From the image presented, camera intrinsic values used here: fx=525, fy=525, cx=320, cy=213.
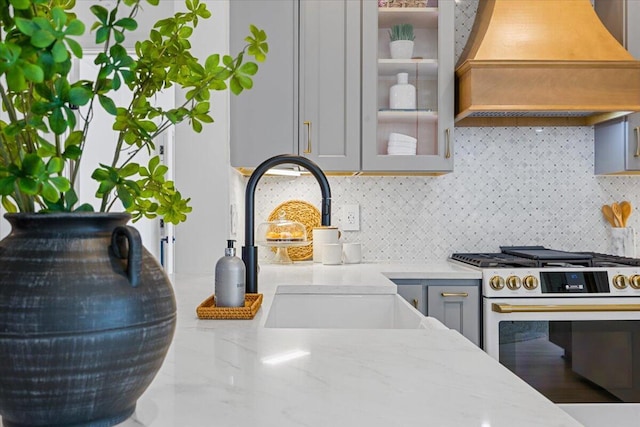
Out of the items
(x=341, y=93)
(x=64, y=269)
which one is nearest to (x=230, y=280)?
(x=64, y=269)

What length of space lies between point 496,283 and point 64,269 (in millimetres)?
2097

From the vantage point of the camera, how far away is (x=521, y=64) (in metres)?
2.50

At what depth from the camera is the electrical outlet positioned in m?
2.95

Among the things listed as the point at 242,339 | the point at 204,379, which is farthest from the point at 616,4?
the point at 204,379

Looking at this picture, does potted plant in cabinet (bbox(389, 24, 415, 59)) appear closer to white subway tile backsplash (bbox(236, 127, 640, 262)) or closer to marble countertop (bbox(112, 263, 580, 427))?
white subway tile backsplash (bbox(236, 127, 640, 262))

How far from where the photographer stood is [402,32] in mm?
2674

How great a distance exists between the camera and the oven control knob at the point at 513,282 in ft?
7.58

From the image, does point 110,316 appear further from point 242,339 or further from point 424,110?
point 424,110

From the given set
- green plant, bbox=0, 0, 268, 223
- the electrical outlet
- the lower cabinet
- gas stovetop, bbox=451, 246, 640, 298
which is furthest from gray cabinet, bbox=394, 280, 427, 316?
green plant, bbox=0, 0, 268, 223

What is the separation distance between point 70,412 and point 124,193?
9.2 inches

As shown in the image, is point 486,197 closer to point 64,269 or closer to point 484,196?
point 484,196

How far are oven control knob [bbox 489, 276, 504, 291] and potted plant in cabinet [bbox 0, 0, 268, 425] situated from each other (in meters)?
1.97

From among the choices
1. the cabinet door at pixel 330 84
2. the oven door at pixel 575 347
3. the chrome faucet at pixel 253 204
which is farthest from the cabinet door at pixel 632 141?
the chrome faucet at pixel 253 204

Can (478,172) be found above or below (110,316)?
above
